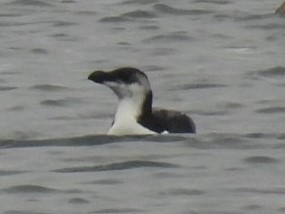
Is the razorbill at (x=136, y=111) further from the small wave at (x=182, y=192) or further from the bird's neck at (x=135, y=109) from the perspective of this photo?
the small wave at (x=182, y=192)

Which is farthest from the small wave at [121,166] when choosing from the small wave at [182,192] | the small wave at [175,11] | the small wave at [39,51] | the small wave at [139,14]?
the small wave at [175,11]

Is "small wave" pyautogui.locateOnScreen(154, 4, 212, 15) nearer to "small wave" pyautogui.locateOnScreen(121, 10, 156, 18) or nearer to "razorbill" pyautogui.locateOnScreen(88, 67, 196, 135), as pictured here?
"small wave" pyautogui.locateOnScreen(121, 10, 156, 18)

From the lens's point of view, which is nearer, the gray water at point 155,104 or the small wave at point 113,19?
the gray water at point 155,104

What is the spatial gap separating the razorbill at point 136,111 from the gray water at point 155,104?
119 mm

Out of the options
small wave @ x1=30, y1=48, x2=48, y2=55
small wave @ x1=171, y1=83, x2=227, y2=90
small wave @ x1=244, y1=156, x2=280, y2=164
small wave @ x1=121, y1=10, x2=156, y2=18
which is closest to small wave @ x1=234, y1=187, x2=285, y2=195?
small wave @ x1=244, y1=156, x2=280, y2=164

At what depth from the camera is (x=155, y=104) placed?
63.4 ft

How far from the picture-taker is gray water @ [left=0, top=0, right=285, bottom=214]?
590 inches

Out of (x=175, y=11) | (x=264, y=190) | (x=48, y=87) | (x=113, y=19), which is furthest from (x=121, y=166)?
(x=175, y=11)

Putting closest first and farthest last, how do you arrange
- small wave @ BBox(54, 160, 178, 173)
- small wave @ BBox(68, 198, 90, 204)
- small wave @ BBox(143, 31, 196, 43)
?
small wave @ BBox(68, 198, 90, 204), small wave @ BBox(54, 160, 178, 173), small wave @ BBox(143, 31, 196, 43)

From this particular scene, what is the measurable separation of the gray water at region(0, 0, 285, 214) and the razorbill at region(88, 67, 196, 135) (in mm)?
119

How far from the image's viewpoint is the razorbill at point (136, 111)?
54.6 feet

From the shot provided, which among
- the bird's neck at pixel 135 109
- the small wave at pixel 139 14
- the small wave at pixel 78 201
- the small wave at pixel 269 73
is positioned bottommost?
the small wave at pixel 139 14

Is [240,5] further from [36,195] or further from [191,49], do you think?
[36,195]

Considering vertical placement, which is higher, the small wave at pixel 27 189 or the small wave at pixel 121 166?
the small wave at pixel 27 189
